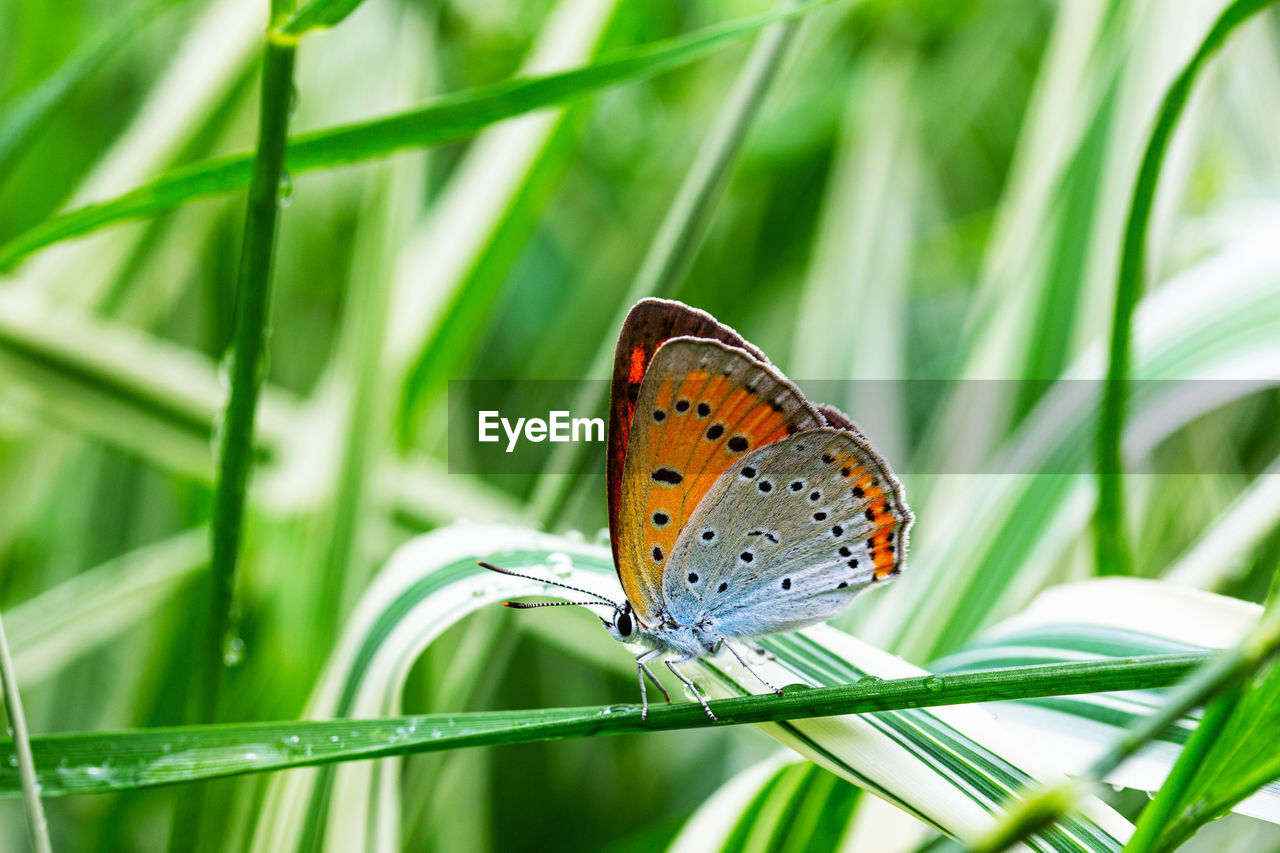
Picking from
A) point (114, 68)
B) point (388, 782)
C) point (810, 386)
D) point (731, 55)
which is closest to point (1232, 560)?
point (810, 386)

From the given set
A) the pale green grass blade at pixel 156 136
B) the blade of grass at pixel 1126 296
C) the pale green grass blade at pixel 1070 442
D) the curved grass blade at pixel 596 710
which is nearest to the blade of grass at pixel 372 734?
the curved grass blade at pixel 596 710

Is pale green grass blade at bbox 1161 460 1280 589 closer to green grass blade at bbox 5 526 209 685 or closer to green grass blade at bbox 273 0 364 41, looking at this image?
green grass blade at bbox 273 0 364 41

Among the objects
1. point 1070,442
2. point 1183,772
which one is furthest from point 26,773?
point 1070,442

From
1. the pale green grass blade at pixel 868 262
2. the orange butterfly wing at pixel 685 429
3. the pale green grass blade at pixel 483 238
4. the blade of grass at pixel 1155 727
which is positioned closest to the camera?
the blade of grass at pixel 1155 727

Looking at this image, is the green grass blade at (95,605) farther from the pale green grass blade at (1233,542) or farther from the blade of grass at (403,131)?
the pale green grass blade at (1233,542)

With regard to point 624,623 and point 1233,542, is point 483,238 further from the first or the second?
point 1233,542

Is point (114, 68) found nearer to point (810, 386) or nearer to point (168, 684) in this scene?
point (168, 684)
